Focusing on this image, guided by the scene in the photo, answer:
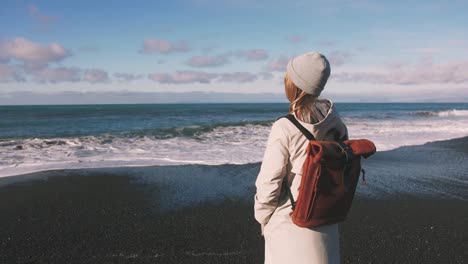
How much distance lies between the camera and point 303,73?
1.96 meters

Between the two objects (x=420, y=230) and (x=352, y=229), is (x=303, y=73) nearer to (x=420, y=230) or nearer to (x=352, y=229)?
(x=352, y=229)

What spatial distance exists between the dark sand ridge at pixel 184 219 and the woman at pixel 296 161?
2373 mm

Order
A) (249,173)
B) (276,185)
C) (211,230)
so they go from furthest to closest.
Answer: (249,173), (211,230), (276,185)

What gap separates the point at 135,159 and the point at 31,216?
489cm

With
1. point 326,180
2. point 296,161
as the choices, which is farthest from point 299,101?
point 326,180

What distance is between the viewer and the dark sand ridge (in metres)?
4.47

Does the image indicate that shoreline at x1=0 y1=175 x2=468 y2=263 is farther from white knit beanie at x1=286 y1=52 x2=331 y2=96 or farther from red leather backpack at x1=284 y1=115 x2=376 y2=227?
white knit beanie at x1=286 y1=52 x2=331 y2=96

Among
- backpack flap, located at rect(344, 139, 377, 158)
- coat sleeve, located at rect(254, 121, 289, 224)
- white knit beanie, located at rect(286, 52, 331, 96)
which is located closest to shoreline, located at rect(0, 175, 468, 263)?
coat sleeve, located at rect(254, 121, 289, 224)

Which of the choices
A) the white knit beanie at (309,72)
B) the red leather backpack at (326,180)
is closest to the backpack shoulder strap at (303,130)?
the red leather backpack at (326,180)

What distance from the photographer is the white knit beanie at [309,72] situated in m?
1.95

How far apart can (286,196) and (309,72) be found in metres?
0.67

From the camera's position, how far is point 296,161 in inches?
75.8

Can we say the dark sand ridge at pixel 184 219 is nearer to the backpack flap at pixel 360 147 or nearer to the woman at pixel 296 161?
the woman at pixel 296 161

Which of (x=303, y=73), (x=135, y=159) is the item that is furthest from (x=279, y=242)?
(x=135, y=159)
